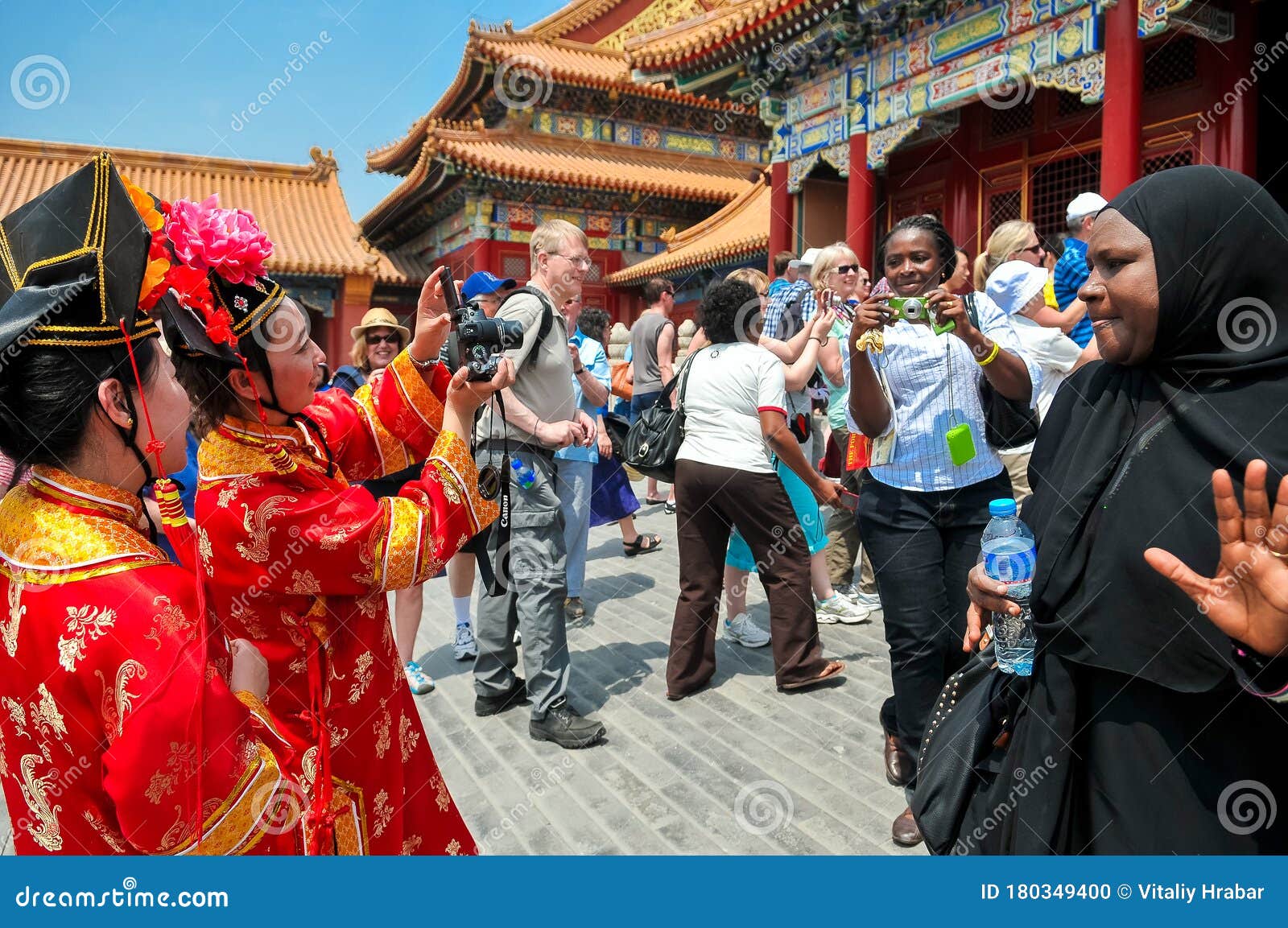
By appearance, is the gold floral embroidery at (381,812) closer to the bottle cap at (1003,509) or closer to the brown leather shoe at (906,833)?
the bottle cap at (1003,509)

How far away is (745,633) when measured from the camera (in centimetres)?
481

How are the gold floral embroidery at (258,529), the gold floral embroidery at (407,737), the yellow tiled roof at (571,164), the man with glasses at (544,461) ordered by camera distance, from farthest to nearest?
1. the yellow tiled roof at (571,164)
2. the man with glasses at (544,461)
3. the gold floral embroidery at (407,737)
4. the gold floral embroidery at (258,529)

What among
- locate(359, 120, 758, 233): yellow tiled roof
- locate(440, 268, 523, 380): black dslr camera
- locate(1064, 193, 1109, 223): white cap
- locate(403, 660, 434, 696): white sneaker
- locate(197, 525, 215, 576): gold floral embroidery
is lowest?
locate(403, 660, 434, 696): white sneaker

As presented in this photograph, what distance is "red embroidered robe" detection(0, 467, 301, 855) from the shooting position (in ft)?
3.94

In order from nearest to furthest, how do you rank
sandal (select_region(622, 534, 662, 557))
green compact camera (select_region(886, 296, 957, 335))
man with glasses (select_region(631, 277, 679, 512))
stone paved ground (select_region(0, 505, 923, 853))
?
green compact camera (select_region(886, 296, 957, 335)) < stone paved ground (select_region(0, 505, 923, 853)) < sandal (select_region(622, 534, 662, 557)) < man with glasses (select_region(631, 277, 679, 512))

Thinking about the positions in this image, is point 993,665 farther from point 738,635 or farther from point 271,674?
point 738,635

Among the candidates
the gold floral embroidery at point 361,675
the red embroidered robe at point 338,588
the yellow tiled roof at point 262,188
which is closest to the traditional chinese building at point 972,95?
the red embroidered robe at point 338,588

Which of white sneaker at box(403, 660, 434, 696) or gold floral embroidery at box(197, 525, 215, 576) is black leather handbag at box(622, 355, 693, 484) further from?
gold floral embroidery at box(197, 525, 215, 576)

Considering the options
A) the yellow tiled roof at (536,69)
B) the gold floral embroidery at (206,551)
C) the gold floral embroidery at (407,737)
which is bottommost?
the gold floral embroidery at (407,737)

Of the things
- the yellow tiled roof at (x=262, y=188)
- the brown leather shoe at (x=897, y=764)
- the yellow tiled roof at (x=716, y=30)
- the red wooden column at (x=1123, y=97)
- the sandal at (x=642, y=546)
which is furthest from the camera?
the yellow tiled roof at (x=262, y=188)

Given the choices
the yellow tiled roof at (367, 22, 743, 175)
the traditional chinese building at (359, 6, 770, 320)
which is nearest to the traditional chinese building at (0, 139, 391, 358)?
the traditional chinese building at (359, 6, 770, 320)

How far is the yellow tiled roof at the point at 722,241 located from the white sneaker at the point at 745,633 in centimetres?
894

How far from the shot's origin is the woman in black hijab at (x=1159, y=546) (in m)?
1.39

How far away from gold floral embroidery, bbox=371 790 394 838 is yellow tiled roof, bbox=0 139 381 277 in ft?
56.1
